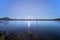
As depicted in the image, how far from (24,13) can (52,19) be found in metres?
0.60

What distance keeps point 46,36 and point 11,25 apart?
780 millimetres

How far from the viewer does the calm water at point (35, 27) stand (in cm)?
182

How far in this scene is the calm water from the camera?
1822 mm

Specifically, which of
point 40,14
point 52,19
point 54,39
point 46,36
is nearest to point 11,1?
point 40,14

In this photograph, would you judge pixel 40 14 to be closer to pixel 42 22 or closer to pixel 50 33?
pixel 42 22

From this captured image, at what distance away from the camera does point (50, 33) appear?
6.29 feet

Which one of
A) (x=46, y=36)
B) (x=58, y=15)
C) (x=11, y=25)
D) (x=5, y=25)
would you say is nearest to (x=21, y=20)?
(x=11, y=25)

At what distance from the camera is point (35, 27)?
1.89m

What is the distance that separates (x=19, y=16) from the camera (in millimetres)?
1832

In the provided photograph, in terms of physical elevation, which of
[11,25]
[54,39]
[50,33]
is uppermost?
[11,25]

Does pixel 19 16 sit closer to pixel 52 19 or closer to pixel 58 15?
pixel 52 19

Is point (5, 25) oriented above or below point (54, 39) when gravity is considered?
above

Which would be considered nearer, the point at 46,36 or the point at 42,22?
the point at 42,22

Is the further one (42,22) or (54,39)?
(54,39)
